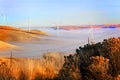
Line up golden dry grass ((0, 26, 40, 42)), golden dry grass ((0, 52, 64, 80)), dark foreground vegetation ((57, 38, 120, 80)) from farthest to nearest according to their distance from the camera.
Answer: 1. golden dry grass ((0, 26, 40, 42))
2. golden dry grass ((0, 52, 64, 80))
3. dark foreground vegetation ((57, 38, 120, 80))

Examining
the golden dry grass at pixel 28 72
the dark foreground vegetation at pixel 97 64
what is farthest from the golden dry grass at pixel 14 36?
the dark foreground vegetation at pixel 97 64

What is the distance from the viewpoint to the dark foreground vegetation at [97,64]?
1428cm

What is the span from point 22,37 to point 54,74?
220 feet

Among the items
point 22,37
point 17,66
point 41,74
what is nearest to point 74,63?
point 41,74

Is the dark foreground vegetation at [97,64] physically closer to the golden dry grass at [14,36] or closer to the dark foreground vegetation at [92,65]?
the dark foreground vegetation at [92,65]

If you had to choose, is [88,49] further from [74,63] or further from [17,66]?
[17,66]

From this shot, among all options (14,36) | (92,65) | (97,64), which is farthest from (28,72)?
(14,36)

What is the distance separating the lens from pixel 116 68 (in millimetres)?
14453

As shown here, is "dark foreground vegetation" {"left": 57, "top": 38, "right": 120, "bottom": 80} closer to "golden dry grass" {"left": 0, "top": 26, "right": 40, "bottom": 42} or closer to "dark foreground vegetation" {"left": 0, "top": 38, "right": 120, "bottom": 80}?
"dark foreground vegetation" {"left": 0, "top": 38, "right": 120, "bottom": 80}

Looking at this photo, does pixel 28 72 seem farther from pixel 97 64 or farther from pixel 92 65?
pixel 97 64

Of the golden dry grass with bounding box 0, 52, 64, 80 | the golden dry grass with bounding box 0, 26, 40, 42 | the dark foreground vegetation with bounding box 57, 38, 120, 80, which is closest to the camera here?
the dark foreground vegetation with bounding box 57, 38, 120, 80

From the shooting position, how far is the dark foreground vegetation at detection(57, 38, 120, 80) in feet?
46.9

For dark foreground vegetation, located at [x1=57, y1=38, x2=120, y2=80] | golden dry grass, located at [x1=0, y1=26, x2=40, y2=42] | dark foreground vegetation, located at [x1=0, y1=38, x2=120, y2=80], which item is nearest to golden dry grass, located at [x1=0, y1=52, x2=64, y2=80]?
dark foreground vegetation, located at [x1=0, y1=38, x2=120, y2=80]

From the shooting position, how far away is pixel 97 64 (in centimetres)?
1429
